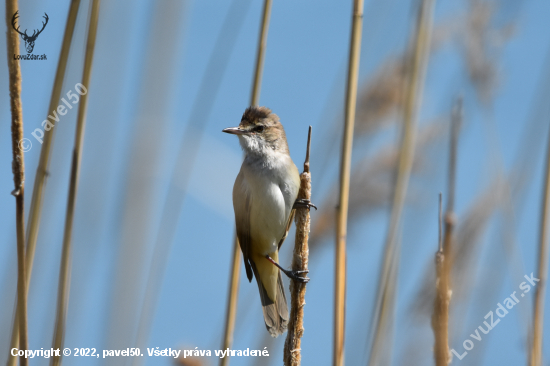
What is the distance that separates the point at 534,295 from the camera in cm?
219

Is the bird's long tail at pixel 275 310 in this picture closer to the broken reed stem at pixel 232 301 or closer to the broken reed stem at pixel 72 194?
the broken reed stem at pixel 232 301

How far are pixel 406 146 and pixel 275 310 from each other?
116 centimetres

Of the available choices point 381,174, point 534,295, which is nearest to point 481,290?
point 534,295

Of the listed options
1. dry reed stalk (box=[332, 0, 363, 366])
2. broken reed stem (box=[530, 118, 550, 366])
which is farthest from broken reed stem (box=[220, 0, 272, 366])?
broken reed stem (box=[530, 118, 550, 366])

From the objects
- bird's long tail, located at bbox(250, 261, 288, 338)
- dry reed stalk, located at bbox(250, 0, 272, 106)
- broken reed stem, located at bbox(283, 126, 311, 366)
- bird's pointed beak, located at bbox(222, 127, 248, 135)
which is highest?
dry reed stalk, located at bbox(250, 0, 272, 106)

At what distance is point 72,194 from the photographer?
5.56 ft

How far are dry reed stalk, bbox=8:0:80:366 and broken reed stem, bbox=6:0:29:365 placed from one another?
0.24 meters

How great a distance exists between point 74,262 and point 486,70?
6.45 ft

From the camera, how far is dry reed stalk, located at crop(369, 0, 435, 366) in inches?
82.6

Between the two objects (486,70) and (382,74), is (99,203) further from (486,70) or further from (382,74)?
(486,70)

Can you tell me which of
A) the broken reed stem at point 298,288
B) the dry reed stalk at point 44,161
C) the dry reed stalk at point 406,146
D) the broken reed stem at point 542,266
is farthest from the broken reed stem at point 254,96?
the broken reed stem at point 542,266

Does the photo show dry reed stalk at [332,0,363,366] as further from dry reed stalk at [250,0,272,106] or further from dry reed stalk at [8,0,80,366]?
dry reed stalk at [8,0,80,366]

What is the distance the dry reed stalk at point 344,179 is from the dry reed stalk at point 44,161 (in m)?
0.93

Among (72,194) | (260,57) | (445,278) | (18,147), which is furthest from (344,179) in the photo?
(18,147)
